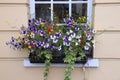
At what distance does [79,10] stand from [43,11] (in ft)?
1.69

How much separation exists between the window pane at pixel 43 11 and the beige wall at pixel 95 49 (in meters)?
0.20

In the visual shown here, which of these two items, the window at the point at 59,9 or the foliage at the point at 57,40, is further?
the window at the point at 59,9

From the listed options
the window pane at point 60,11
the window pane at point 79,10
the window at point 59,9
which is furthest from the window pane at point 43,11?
the window pane at point 79,10

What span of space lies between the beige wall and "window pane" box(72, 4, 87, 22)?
0.65ft

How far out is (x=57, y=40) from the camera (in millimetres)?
3164

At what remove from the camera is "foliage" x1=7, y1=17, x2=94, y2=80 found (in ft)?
10.4

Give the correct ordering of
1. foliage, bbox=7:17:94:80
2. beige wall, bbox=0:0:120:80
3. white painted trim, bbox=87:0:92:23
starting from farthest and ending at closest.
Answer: white painted trim, bbox=87:0:92:23 → beige wall, bbox=0:0:120:80 → foliage, bbox=7:17:94:80

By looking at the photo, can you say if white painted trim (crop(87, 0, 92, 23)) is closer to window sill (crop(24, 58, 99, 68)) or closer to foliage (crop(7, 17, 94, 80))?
foliage (crop(7, 17, 94, 80))

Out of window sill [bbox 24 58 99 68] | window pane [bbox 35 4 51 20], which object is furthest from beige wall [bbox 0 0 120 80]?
window pane [bbox 35 4 51 20]

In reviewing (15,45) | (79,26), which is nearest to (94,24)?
(79,26)

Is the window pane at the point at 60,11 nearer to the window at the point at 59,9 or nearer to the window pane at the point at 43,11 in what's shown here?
the window at the point at 59,9

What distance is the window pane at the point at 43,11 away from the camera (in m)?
3.51

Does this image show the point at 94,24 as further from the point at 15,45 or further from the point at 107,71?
the point at 15,45

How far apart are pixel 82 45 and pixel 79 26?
0.85 feet
